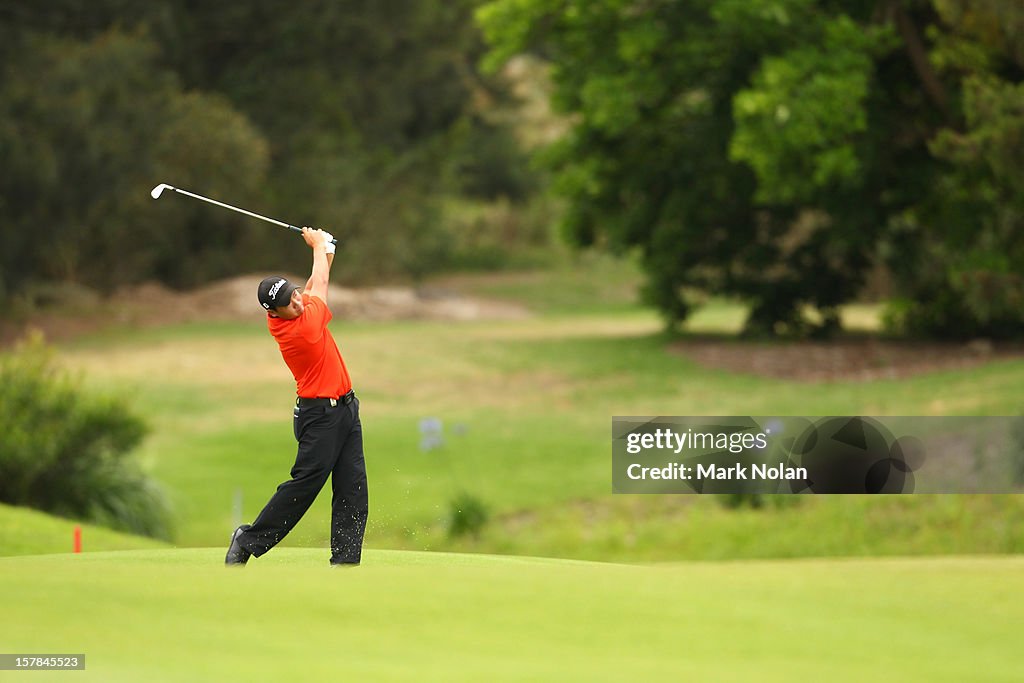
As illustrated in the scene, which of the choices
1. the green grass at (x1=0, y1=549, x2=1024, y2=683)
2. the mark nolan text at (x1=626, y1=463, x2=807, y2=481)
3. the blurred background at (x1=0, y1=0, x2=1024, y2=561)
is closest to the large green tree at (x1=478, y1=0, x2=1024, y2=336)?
the blurred background at (x1=0, y1=0, x2=1024, y2=561)

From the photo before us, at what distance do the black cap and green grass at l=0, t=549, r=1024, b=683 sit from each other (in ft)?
4.25

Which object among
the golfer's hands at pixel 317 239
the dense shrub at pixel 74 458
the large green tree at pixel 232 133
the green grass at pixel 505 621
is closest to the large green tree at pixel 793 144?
the large green tree at pixel 232 133

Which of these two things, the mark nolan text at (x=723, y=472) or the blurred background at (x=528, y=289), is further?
the blurred background at (x=528, y=289)

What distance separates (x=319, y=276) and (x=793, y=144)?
18.5m

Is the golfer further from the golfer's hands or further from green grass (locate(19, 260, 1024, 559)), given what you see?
green grass (locate(19, 260, 1024, 559))

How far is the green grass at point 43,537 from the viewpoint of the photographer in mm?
10328

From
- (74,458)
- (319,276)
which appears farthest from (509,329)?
(319,276)

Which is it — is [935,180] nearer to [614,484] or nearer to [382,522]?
[614,484]

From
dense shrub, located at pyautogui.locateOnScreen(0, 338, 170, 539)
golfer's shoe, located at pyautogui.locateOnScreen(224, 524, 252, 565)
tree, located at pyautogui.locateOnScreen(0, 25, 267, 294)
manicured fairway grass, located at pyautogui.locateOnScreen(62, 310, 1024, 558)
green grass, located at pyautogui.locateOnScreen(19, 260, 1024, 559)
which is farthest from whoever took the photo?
tree, located at pyautogui.locateOnScreen(0, 25, 267, 294)

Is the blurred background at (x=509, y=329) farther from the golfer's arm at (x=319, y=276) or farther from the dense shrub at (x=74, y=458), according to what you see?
the golfer's arm at (x=319, y=276)

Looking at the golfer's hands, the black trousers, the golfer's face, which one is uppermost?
the golfer's hands

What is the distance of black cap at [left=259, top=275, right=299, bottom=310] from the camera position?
22.0 feet

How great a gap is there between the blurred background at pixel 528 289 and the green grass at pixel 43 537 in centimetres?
9

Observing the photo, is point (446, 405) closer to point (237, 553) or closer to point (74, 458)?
point (74, 458)
